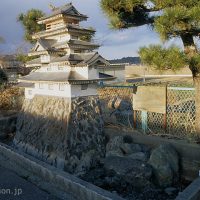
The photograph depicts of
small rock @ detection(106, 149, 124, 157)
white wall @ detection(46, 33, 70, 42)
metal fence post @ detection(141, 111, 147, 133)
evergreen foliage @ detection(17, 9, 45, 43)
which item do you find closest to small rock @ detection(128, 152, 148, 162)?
small rock @ detection(106, 149, 124, 157)

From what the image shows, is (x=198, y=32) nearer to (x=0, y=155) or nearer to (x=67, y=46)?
(x=67, y=46)

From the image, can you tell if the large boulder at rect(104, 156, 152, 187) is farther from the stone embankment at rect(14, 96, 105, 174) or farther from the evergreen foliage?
the evergreen foliage

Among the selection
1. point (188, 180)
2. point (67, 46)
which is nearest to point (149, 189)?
point (188, 180)

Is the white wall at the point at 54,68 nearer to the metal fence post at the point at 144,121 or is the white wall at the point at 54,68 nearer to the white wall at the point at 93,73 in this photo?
the white wall at the point at 93,73

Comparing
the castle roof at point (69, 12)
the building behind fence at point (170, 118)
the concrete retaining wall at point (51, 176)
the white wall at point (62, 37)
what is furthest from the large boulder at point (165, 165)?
the castle roof at point (69, 12)

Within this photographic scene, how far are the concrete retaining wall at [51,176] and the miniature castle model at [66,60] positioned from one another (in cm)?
228

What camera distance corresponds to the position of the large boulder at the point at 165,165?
6801 millimetres

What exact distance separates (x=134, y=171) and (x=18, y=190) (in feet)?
9.82

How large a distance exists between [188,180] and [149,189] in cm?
115

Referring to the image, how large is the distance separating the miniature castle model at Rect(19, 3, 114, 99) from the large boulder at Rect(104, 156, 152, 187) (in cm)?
263

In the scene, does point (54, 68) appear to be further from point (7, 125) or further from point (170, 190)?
point (170, 190)

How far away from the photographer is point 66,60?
8.23 meters

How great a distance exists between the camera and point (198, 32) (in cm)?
679

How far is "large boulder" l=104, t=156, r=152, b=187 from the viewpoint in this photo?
671 centimetres
